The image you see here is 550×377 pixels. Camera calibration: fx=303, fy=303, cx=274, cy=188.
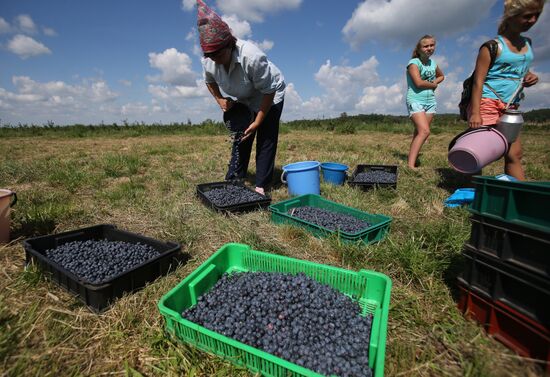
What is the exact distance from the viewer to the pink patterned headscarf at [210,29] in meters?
2.69

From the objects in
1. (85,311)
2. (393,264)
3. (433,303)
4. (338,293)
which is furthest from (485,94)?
(85,311)

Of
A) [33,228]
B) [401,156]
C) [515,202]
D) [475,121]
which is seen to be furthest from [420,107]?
[33,228]

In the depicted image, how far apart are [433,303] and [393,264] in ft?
1.27

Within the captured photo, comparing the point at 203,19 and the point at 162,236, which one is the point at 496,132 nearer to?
the point at 203,19

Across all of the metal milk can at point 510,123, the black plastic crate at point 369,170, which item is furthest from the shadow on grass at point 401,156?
the metal milk can at point 510,123

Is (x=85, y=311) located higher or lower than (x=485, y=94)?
lower

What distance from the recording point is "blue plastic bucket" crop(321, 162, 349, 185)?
403 cm

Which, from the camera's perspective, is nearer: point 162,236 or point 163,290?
point 163,290

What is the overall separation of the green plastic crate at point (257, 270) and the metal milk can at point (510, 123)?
2.40 metres

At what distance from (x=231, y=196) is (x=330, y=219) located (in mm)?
1162

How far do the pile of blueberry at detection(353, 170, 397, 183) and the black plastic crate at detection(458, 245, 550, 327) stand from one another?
2.36 meters

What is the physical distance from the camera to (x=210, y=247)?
2441mm

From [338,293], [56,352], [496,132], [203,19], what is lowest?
[56,352]

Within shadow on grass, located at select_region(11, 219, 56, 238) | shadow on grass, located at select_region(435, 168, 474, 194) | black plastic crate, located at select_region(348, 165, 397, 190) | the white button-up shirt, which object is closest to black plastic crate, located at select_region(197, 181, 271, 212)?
the white button-up shirt
